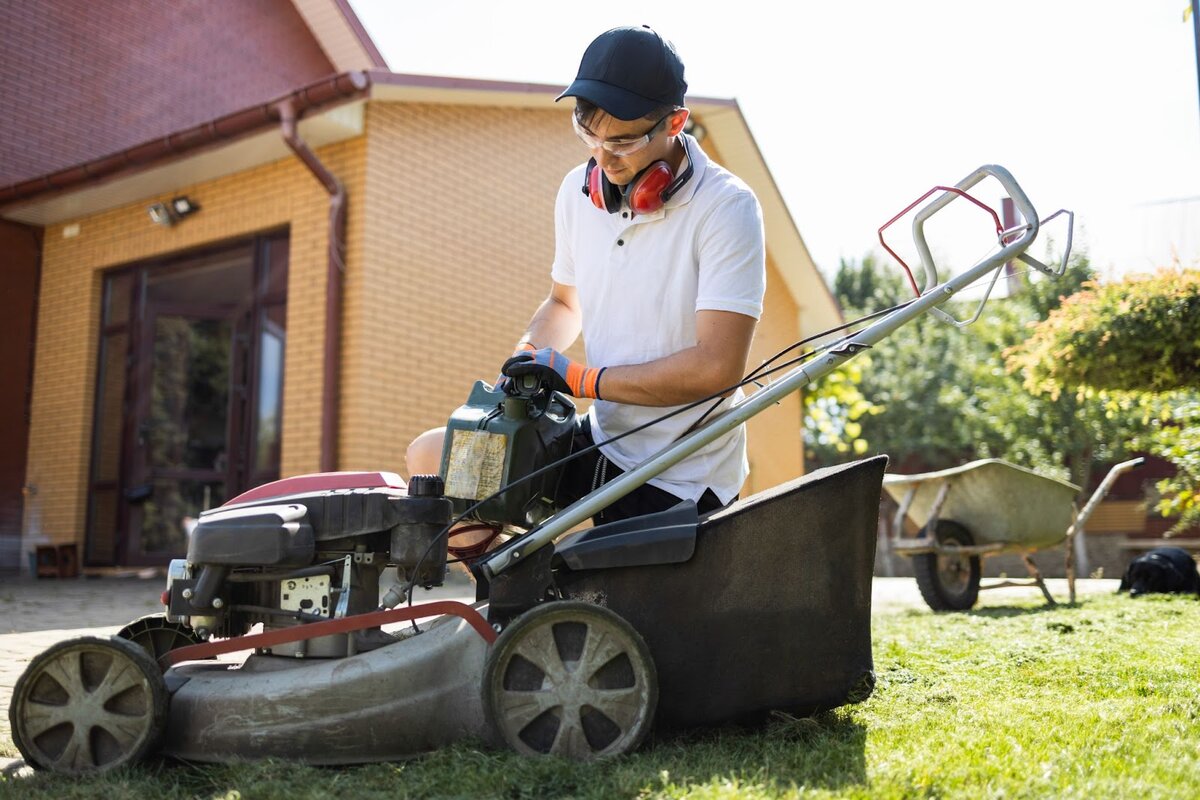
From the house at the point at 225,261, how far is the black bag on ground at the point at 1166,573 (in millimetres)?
5272

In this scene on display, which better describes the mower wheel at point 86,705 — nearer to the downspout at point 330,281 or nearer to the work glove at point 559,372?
the work glove at point 559,372

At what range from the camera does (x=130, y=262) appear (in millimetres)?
9875

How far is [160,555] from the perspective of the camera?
9.43 m

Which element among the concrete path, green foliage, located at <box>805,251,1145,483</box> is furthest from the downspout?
green foliage, located at <box>805,251,1145,483</box>

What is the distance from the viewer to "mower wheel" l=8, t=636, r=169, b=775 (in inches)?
84.8

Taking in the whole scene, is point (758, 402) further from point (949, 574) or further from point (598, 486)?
point (949, 574)

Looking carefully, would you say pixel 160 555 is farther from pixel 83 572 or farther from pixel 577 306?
pixel 577 306

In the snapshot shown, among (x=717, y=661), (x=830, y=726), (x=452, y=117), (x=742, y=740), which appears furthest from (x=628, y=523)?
(x=452, y=117)

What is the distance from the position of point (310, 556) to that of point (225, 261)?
7.79 m

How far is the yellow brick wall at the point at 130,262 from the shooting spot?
320 inches

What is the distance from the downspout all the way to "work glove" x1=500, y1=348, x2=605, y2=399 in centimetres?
558

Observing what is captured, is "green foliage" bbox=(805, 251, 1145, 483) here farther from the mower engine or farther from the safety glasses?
the mower engine

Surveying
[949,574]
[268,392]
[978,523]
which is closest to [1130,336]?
[978,523]

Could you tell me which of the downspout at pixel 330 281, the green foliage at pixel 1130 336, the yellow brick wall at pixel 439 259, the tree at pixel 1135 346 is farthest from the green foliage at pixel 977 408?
the downspout at pixel 330 281
